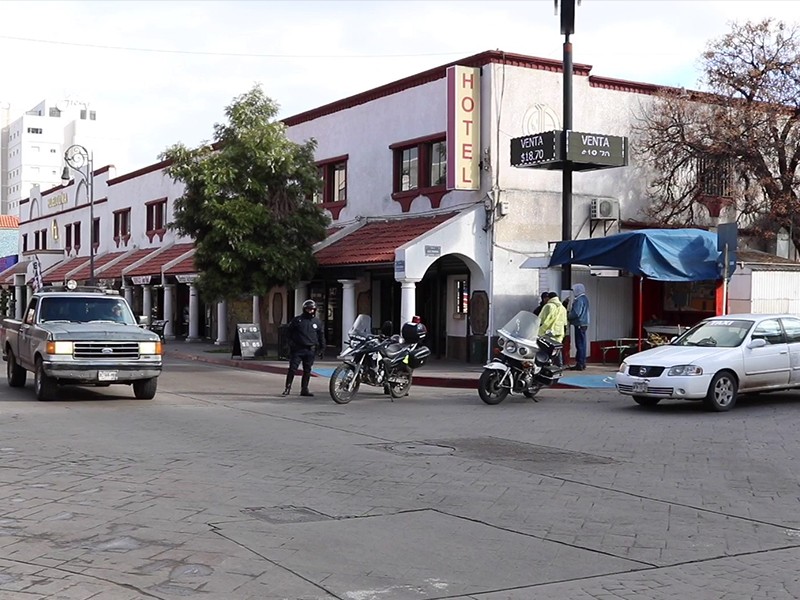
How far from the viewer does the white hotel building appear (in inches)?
933

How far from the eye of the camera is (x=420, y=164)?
2573cm

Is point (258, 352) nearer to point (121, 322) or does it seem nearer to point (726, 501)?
point (121, 322)

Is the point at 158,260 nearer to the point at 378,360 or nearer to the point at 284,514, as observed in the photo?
the point at 378,360

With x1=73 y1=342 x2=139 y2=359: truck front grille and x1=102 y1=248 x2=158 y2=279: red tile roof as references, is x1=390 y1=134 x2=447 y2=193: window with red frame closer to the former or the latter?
x1=73 y1=342 x2=139 y2=359: truck front grille

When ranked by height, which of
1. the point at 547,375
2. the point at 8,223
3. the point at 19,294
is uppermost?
the point at 8,223

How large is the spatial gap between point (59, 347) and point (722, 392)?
35.1ft

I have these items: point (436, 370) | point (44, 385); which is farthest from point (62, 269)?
point (44, 385)

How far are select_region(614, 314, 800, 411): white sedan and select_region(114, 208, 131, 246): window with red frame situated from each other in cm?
3559

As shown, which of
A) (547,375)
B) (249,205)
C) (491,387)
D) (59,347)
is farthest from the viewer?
(249,205)

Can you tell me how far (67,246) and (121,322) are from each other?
1664 inches

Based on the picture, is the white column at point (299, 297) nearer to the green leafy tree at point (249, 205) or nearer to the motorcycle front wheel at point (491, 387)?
the green leafy tree at point (249, 205)

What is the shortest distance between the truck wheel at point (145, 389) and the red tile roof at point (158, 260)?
2118cm

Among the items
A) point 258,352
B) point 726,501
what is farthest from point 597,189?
point 726,501

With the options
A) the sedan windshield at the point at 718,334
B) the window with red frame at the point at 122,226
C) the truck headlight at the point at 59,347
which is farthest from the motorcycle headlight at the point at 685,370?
the window with red frame at the point at 122,226
